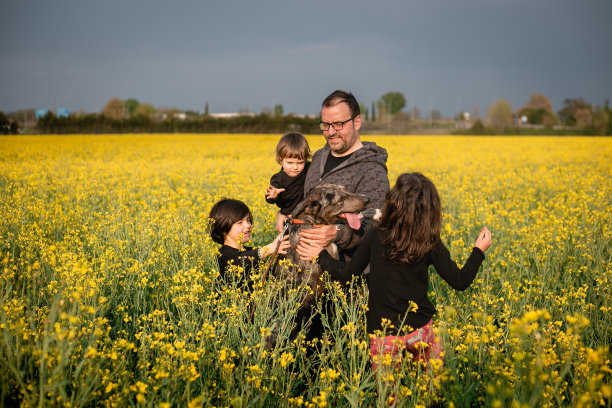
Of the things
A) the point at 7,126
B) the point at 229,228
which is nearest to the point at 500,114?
the point at 7,126

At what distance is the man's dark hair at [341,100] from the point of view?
372 cm

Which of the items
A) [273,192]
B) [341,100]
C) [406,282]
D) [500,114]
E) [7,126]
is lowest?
[406,282]

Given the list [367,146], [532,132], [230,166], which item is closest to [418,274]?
[367,146]

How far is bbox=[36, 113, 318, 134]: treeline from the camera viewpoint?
3772cm

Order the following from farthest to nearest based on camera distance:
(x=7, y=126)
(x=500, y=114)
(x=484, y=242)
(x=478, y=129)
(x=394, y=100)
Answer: (x=394, y=100)
(x=500, y=114)
(x=478, y=129)
(x=7, y=126)
(x=484, y=242)

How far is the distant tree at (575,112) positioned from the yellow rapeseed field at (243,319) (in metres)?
58.9

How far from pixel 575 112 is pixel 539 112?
27.9 m

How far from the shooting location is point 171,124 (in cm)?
4306

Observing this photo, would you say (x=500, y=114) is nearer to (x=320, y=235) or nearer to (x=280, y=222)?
(x=280, y=222)

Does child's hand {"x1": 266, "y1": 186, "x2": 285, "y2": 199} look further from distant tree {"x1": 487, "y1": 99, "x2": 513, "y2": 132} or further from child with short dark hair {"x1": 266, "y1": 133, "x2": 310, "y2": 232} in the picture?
distant tree {"x1": 487, "y1": 99, "x2": 513, "y2": 132}

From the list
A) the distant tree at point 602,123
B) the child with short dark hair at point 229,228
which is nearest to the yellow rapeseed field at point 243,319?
the child with short dark hair at point 229,228

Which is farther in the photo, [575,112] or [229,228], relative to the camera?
[575,112]

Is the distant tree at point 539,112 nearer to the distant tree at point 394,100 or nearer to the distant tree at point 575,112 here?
the distant tree at point 575,112

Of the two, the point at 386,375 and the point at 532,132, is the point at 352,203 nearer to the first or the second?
the point at 386,375
